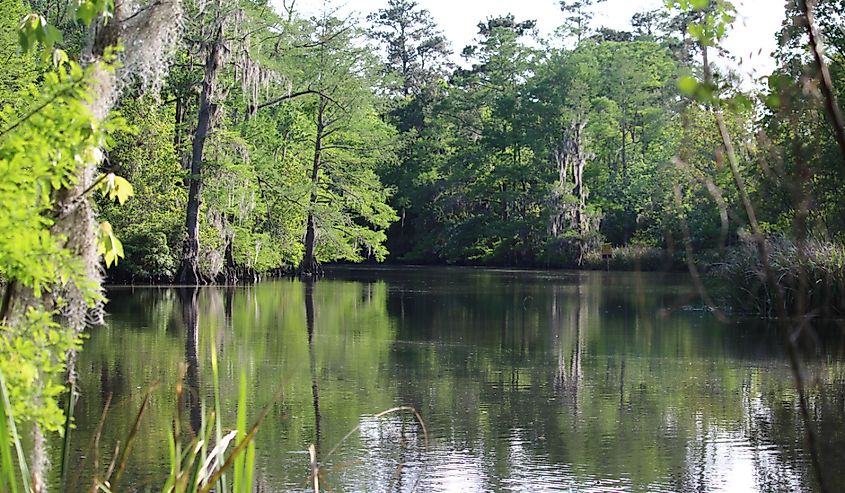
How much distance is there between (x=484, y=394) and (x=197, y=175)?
19.0 meters

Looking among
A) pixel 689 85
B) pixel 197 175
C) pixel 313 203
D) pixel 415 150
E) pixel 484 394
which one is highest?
pixel 415 150

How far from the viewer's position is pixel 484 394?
11.2 meters

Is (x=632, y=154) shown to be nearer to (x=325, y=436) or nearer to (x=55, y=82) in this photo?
(x=325, y=436)

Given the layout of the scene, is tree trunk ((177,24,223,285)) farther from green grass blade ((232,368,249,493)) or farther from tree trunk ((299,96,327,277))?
green grass blade ((232,368,249,493))

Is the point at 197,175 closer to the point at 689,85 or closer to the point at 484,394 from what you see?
the point at 484,394

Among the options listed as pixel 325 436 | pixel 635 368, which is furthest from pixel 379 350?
pixel 325 436

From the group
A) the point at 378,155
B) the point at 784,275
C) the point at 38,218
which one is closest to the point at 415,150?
the point at 378,155

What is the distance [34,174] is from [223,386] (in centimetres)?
894

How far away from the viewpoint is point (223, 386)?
11.6 m

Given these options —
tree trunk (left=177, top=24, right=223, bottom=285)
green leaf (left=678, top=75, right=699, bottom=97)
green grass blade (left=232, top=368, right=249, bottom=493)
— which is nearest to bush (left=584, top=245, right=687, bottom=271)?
tree trunk (left=177, top=24, right=223, bottom=285)

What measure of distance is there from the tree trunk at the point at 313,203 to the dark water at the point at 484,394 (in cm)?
1543

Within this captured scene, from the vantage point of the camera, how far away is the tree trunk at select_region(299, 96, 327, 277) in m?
37.4

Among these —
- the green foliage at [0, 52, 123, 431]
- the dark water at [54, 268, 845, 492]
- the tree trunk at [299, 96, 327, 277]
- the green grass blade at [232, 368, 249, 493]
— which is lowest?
the dark water at [54, 268, 845, 492]

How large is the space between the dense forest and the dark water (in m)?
0.61
